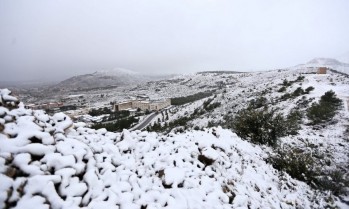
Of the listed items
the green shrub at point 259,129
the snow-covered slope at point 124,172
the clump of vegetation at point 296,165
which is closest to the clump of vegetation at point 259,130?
the green shrub at point 259,129

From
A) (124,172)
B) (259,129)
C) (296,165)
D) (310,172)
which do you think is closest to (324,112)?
(259,129)

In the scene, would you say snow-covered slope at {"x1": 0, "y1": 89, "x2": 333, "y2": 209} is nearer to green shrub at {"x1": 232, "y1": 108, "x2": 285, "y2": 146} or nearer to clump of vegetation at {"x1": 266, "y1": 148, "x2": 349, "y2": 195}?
clump of vegetation at {"x1": 266, "y1": 148, "x2": 349, "y2": 195}

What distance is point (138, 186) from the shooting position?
4676 mm

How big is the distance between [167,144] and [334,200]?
18.1ft

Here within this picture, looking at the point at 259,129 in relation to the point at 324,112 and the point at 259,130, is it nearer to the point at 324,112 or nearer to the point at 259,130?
the point at 259,130

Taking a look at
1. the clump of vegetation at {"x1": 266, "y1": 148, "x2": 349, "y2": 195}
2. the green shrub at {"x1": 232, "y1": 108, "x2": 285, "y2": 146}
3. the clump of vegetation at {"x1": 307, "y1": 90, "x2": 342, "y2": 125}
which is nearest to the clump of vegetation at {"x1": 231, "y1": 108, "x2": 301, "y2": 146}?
the green shrub at {"x1": 232, "y1": 108, "x2": 285, "y2": 146}

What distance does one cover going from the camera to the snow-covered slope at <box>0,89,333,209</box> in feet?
11.7

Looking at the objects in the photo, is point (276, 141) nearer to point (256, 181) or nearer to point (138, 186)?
point (256, 181)

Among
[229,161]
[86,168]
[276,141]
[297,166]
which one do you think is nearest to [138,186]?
[86,168]

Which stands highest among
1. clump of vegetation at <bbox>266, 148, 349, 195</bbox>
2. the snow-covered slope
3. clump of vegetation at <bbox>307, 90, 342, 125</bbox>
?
the snow-covered slope

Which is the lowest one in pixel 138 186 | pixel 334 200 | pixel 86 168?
pixel 334 200

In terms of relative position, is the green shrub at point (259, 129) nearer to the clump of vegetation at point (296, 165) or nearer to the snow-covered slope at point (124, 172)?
the clump of vegetation at point (296, 165)

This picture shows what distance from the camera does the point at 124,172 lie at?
5.05 m

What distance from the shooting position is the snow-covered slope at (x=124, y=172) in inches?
141
